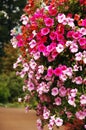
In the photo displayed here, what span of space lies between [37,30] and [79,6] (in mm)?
533

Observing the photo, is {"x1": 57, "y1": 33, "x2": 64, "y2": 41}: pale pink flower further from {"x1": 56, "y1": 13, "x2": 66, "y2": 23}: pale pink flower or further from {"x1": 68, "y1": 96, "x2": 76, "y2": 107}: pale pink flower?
{"x1": 68, "y1": 96, "x2": 76, "y2": 107}: pale pink flower

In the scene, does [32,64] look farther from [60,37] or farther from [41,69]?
[60,37]

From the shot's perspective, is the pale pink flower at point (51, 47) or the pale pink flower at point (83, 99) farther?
the pale pink flower at point (51, 47)

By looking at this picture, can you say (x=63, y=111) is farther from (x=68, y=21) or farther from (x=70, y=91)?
(x=68, y=21)

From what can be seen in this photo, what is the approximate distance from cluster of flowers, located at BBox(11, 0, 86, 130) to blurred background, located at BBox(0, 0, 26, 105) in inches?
465

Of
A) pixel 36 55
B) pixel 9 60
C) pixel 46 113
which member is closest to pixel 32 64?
pixel 36 55

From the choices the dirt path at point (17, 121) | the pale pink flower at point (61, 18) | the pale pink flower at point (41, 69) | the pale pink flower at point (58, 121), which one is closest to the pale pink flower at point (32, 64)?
the pale pink flower at point (41, 69)

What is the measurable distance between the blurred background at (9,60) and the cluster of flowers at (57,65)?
465 inches

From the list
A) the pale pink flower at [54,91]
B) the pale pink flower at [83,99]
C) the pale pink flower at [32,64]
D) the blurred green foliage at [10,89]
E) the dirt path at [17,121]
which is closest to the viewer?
the pale pink flower at [83,99]

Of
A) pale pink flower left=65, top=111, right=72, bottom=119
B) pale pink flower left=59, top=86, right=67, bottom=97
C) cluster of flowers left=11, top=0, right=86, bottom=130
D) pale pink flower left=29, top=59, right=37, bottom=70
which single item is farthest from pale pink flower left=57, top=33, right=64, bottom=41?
pale pink flower left=65, top=111, right=72, bottom=119

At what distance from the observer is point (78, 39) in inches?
189

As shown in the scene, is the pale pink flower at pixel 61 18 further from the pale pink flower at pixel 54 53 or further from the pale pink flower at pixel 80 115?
the pale pink flower at pixel 80 115

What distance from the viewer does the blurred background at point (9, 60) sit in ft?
57.3

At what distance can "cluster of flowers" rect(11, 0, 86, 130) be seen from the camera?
4699 mm
